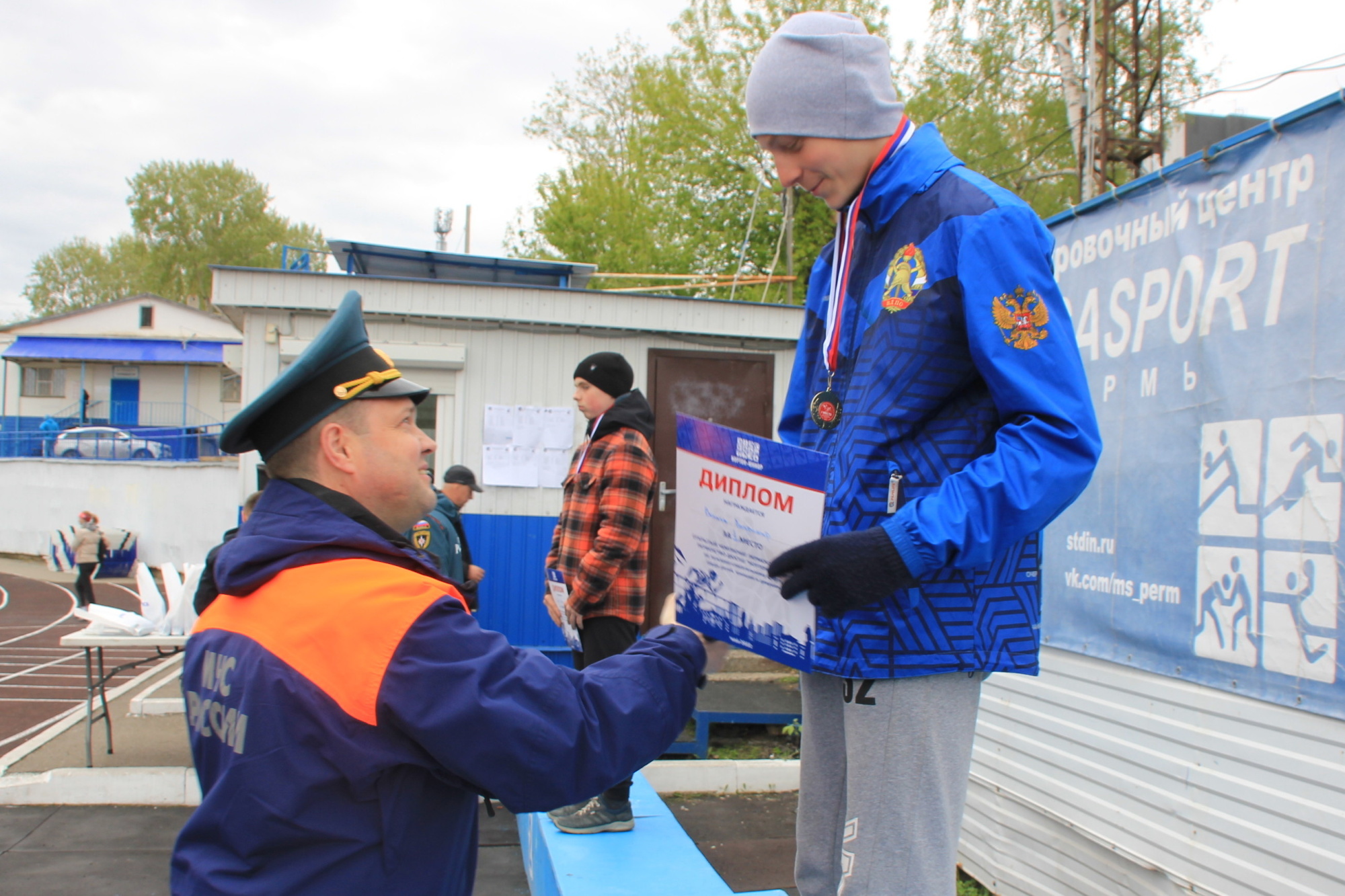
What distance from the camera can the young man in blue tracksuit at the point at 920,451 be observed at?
1.21m

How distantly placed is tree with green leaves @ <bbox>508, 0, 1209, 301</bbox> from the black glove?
18365 millimetres

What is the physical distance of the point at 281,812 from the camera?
1364 mm

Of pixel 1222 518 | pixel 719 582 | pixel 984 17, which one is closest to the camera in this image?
pixel 719 582

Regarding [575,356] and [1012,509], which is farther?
[575,356]

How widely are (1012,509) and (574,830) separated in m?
3.32

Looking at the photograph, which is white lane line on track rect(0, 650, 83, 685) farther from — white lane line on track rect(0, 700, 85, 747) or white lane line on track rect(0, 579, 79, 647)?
white lane line on track rect(0, 700, 85, 747)

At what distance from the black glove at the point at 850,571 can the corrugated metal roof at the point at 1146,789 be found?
1884mm

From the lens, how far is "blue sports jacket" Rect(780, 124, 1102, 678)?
1203 millimetres

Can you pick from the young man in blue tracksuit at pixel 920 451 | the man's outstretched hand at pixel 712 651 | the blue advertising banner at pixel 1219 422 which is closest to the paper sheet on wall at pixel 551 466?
the blue advertising banner at pixel 1219 422

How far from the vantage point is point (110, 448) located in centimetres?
2408

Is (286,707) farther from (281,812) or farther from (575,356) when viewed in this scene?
(575,356)

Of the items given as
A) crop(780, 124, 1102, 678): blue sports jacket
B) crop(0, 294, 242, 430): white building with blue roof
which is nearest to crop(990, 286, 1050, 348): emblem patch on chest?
crop(780, 124, 1102, 678): blue sports jacket

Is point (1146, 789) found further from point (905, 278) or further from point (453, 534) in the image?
point (453, 534)

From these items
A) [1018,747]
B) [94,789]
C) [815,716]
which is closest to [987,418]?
[815,716]
